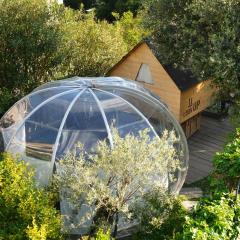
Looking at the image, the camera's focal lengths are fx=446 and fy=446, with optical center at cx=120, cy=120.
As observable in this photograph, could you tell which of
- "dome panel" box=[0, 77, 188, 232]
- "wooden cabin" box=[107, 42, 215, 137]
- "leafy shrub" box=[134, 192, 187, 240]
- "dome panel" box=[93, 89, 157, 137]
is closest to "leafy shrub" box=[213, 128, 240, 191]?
"dome panel" box=[0, 77, 188, 232]

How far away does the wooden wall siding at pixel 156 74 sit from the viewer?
1975cm

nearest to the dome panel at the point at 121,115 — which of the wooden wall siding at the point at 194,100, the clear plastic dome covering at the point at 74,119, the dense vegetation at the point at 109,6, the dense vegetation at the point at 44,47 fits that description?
the clear plastic dome covering at the point at 74,119

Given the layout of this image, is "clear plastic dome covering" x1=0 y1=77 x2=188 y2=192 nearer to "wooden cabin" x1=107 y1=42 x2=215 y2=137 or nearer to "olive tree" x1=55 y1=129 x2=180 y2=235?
"olive tree" x1=55 y1=129 x2=180 y2=235

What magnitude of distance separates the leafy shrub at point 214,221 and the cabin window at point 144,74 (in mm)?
10145

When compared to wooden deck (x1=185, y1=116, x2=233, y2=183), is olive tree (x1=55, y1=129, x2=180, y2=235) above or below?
above

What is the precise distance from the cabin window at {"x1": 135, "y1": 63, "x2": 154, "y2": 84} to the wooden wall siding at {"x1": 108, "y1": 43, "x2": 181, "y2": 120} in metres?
0.14

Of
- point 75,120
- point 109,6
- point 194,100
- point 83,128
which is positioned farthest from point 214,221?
point 109,6

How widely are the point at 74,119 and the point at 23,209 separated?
3742mm

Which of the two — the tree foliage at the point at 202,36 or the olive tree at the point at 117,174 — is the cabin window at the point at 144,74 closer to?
the tree foliage at the point at 202,36

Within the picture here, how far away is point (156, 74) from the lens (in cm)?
2019

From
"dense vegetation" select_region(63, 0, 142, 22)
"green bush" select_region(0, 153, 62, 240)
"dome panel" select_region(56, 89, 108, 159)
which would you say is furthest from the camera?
"dense vegetation" select_region(63, 0, 142, 22)

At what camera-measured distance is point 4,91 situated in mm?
18562

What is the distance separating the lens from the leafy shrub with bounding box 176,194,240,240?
9.46 metres

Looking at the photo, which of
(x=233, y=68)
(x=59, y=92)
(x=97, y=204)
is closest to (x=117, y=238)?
(x=97, y=204)
